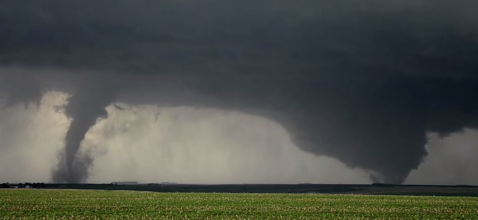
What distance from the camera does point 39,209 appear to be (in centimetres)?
6172

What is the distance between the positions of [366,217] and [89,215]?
114 feet

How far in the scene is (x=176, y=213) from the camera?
58.2 metres

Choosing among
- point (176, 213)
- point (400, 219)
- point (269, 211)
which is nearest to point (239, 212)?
point (269, 211)

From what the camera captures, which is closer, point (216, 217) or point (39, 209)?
point (216, 217)

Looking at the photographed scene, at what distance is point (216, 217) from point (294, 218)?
9450mm

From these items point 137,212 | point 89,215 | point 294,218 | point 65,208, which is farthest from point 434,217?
point 65,208

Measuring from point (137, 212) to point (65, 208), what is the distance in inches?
479

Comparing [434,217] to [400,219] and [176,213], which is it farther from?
[176,213]

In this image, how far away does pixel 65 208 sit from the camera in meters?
63.5

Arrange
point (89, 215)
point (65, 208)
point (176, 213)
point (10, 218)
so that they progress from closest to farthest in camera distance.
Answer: point (10, 218) → point (89, 215) → point (176, 213) → point (65, 208)

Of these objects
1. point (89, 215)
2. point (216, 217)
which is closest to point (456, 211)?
point (216, 217)

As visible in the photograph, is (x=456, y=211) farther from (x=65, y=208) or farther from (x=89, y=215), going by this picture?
(x=65, y=208)

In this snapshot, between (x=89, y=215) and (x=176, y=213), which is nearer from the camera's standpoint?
(x=89, y=215)

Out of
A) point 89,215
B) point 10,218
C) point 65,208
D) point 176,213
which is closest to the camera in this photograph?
point 10,218
